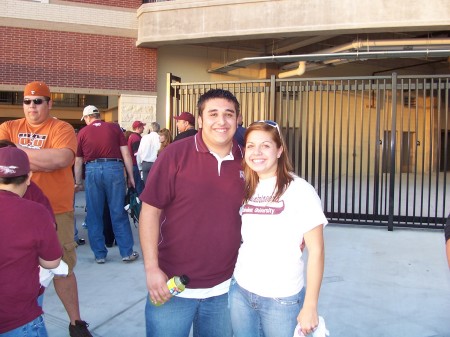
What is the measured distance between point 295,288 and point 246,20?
10.9 metres

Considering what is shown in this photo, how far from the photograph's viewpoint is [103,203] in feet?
18.4

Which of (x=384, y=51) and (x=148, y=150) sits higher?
(x=384, y=51)

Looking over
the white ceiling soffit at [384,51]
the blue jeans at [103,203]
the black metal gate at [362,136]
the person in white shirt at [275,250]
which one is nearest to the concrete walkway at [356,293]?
the blue jeans at [103,203]

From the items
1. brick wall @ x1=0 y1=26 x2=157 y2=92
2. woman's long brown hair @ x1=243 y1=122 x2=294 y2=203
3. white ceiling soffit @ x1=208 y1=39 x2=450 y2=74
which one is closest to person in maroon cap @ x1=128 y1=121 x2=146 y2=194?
white ceiling soffit @ x1=208 y1=39 x2=450 y2=74

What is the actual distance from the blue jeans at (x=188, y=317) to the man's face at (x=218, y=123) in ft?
2.72

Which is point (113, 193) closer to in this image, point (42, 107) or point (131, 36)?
point (42, 107)

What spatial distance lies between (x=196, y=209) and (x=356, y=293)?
9.61 ft

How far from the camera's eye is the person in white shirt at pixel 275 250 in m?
2.15

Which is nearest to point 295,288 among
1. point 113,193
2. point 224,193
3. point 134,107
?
point 224,193

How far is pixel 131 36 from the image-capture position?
1332cm

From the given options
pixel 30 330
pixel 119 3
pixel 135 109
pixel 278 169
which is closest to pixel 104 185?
pixel 30 330

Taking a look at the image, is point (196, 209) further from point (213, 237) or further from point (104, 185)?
point (104, 185)

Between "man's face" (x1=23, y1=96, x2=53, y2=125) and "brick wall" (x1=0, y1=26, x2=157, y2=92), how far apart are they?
10.0 m

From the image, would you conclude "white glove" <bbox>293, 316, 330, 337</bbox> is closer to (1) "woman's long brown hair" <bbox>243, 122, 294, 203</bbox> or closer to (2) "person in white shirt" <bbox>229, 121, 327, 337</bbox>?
(2) "person in white shirt" <bbox>229, 121, 327, 337</bbox>
